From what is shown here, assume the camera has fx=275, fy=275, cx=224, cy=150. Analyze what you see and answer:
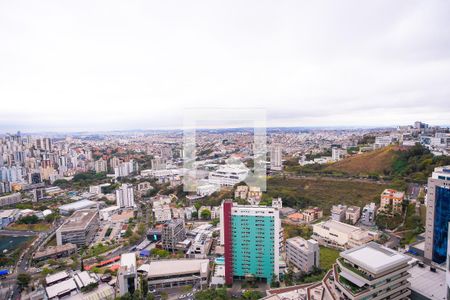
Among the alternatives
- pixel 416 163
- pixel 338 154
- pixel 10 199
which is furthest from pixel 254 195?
pixel 10 199

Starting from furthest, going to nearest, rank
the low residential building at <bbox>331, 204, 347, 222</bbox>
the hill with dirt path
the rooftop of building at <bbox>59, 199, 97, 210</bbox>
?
1. the hill with dirt path
2. the rooftop of building at <bbox>59, 199, 97, 210</bbox>
3. the low residential building at <bbox>331, 204, 347, 222</bbox>

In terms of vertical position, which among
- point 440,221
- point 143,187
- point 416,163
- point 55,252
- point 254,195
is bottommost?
point 55,252

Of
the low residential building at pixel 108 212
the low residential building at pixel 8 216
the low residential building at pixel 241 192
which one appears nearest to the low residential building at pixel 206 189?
the low residential building at pixel 241 192

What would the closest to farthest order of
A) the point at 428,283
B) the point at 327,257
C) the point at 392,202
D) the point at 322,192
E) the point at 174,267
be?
the point at 428,283 < the point at 174,267 < the point at 327,257 < the point at 392,202 < the point at 322,192

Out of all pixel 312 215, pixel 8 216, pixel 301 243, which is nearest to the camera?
pixel 301 243

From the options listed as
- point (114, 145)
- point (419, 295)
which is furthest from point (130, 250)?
point (114, 145)

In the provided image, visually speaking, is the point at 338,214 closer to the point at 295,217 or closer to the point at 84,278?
the point at 295,217

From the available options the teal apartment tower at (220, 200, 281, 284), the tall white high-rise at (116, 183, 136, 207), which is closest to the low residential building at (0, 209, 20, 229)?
the tall white high-rise at (116, 183, 136, 207)

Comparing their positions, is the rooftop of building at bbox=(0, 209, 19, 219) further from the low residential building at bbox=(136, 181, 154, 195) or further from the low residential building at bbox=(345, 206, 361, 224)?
the low residential building at bbox=(345, 206, 361, 224)

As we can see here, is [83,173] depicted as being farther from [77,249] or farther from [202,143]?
[202,143]
